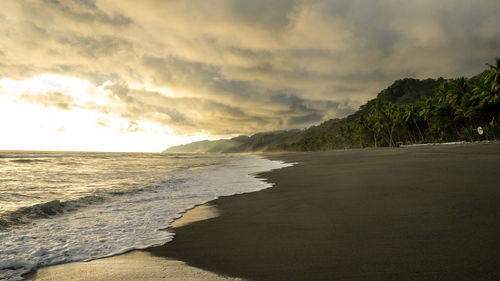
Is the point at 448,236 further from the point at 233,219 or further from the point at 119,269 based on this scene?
the point at 119,269

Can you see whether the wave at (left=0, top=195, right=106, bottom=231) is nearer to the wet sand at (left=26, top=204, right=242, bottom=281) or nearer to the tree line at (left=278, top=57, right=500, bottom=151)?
the wet sand at (left=26, top=204, right=242, bottom=281)

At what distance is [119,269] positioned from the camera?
12.0 feet

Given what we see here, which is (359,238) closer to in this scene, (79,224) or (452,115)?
(79,224)

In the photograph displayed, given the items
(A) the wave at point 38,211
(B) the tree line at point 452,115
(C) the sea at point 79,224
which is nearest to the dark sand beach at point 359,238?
(C) the sea at point 79,224

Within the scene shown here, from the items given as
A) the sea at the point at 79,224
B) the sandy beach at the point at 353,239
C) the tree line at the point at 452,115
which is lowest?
the sea at the point at 79,224

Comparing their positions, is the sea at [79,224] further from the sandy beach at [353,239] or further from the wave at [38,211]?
the sandy beach at [353,239]

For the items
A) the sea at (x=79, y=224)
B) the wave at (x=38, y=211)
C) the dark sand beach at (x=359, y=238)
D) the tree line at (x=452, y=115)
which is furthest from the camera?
the tree line at (x=452, y=115)

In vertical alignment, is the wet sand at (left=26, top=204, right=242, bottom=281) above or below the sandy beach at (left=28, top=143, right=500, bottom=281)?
below

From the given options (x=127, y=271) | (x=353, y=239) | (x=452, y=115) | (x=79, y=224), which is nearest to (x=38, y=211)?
(x=79, y=224)

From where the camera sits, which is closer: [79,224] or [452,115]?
[79,224]

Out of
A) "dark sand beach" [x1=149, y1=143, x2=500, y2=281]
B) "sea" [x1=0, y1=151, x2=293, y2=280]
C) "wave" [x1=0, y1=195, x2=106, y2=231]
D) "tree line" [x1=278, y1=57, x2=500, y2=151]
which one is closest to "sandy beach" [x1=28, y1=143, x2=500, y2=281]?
"dark sand beach" [x1=149, y1=143, x2=500, y2=281]

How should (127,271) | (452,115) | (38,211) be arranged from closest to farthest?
(127,271)
(38,211)
(452,115)

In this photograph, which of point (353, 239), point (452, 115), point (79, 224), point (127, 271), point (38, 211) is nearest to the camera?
point (127, 271)

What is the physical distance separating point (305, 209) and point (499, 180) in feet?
19.2
